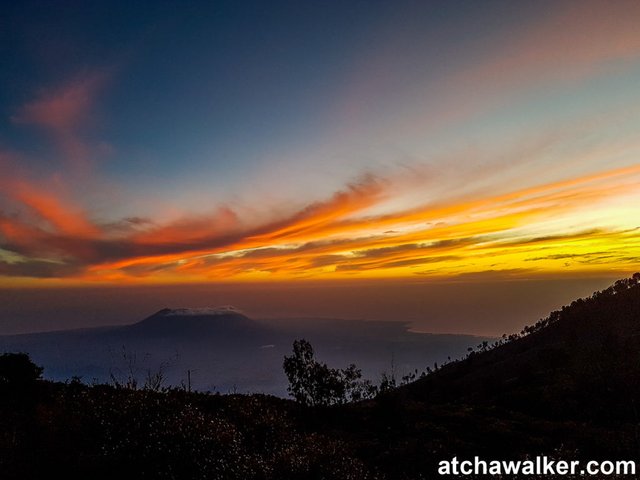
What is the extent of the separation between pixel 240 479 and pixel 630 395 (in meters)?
39.1

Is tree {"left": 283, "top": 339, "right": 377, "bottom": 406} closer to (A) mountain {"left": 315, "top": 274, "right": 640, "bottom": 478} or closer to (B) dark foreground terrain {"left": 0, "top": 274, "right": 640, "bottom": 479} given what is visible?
Result: (A) mountain {"left": 315, "top": 274, "right": 640, "bottom": 478}

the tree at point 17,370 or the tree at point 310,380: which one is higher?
the tree at point 17,370

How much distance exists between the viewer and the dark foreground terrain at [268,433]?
41.7 ft

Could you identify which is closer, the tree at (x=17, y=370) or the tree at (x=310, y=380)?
the tree at (x=17, y=370)

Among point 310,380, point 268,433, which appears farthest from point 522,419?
point 268,433

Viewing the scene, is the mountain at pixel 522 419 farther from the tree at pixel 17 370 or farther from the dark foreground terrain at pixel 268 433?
the tree at pixel 17 370

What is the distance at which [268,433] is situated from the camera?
17922 millimetres

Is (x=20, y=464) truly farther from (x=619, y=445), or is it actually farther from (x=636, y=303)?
(x=636, y=303)

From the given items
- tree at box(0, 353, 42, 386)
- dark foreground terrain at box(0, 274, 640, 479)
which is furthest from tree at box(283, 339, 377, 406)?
tree at box(0, 353, 42, 386)

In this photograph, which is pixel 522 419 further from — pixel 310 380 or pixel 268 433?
pixel 268 433

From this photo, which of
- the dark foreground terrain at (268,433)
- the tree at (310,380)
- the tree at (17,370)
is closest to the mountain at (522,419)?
the dark foreground terrain at (268,433)

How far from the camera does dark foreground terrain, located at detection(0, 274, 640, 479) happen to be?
12711 mm

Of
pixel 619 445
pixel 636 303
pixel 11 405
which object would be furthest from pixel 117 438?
pixel 636 303

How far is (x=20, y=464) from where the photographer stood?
41.8 ft
